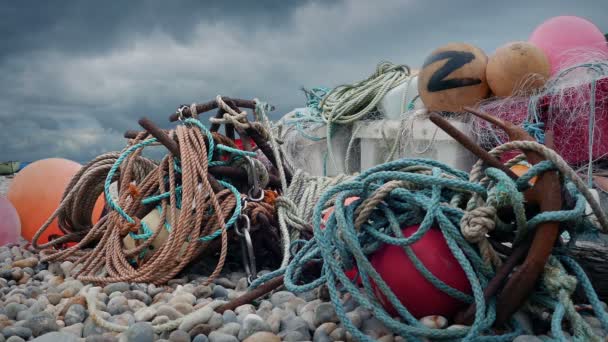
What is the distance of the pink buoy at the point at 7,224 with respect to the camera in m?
4.73

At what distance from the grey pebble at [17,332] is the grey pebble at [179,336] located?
1.97 feet

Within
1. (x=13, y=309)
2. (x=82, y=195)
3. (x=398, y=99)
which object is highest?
(x=398, y=99)

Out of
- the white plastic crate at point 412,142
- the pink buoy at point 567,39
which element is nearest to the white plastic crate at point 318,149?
the white plastic crate at point 412,142

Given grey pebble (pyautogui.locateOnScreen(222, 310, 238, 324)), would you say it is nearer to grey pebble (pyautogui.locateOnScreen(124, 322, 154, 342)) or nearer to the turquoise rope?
grey pebble (pyautogui.locateOnScreen(124, 322, 154, 342))

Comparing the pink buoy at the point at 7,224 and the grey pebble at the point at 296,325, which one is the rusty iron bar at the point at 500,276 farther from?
the pink buoy at the point at 7,224

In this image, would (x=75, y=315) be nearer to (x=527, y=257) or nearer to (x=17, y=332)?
(x=17, y=332)

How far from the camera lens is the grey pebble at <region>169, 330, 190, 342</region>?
215cm

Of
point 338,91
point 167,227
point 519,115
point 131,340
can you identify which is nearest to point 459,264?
point 131,340

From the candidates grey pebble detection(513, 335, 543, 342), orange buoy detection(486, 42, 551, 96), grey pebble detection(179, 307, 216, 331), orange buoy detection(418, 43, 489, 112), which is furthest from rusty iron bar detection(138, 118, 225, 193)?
orange buoy detection(486, 42, 551, 96)

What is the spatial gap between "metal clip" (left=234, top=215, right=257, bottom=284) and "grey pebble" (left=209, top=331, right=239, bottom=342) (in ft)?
2.61

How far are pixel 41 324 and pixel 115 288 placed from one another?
2.04 feet

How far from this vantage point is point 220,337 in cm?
214

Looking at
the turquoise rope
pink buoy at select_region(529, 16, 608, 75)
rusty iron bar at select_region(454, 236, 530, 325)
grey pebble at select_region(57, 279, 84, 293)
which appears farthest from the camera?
pink buoy at select_region(529, 16, 608, 75)

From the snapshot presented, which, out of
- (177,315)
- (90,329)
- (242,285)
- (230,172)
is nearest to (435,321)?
(177,315)
